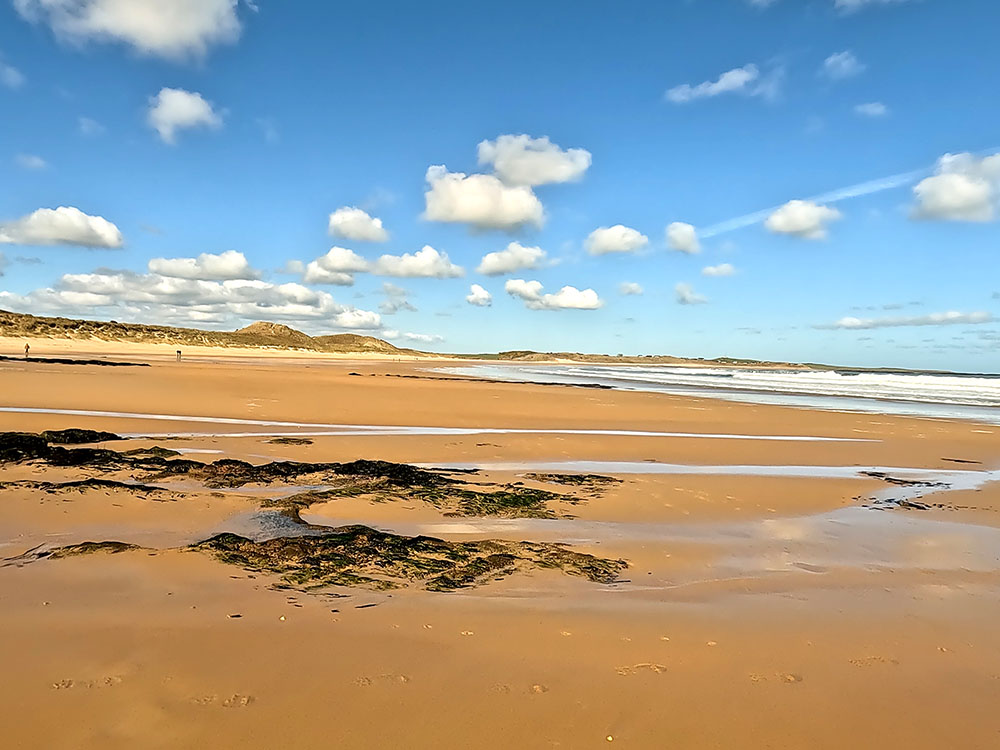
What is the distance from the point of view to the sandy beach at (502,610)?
3402 mm

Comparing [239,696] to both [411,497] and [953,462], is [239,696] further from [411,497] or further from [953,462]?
[953,462]

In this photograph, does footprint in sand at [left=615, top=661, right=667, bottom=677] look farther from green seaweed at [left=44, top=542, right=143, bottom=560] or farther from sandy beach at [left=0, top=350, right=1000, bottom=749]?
green seaweed at [left=44, top=542, right=143, bottom=560]

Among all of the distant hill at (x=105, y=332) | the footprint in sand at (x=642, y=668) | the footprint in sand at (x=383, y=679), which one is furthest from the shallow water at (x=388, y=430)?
the distant hill at (x=105, y=332)

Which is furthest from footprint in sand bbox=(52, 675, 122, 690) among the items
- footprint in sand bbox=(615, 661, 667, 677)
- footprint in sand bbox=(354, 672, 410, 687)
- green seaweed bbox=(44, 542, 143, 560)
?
footprint in sand bbox=(615, 661, 667, 677)

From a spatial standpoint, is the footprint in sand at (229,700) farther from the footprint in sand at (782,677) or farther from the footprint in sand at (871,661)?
the footprint in sand at (871,661)

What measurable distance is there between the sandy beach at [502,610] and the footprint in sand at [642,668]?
0.05 feet

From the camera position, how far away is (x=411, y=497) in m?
8.35

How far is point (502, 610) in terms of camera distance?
484 cm

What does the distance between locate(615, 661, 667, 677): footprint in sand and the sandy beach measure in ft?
0.05

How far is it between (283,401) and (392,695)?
1831 cm

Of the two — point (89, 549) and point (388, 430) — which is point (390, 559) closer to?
point (89, 549)

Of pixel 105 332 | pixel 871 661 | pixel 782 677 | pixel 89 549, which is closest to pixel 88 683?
pixel 89 549

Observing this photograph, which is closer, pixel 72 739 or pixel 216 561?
pixel 72 739

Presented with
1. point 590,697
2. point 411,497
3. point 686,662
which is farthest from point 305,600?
point 411,497
